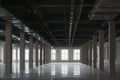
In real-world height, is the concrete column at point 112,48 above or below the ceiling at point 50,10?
below

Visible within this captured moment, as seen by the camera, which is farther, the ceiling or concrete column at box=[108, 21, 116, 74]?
concrete column at box=[108, 21, 116, 74]

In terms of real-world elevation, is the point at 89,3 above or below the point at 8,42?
above

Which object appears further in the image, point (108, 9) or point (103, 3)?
point (108, 9)

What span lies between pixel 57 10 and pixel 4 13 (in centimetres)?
530

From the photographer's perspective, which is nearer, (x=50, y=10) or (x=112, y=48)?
(x=50, y=10)

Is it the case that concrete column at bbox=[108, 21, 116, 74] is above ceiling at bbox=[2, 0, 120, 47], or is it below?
below

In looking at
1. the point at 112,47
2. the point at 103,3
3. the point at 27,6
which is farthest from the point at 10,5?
the point at 112,47

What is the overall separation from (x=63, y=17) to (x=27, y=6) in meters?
8.03

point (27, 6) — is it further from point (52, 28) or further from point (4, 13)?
point (52, 28)

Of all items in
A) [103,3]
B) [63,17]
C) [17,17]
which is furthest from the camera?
[63,17]

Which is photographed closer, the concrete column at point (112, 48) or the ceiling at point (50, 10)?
the ceiling at point (50, 10)

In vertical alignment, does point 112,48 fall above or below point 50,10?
below

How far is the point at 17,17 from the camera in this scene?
24.6 meters

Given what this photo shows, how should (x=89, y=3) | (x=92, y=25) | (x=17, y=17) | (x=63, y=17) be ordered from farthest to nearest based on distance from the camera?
1. (x=92, y=25)
2. (x=63, y=17)
3. (x=17, y=17)
4. (x=89, y=3)
